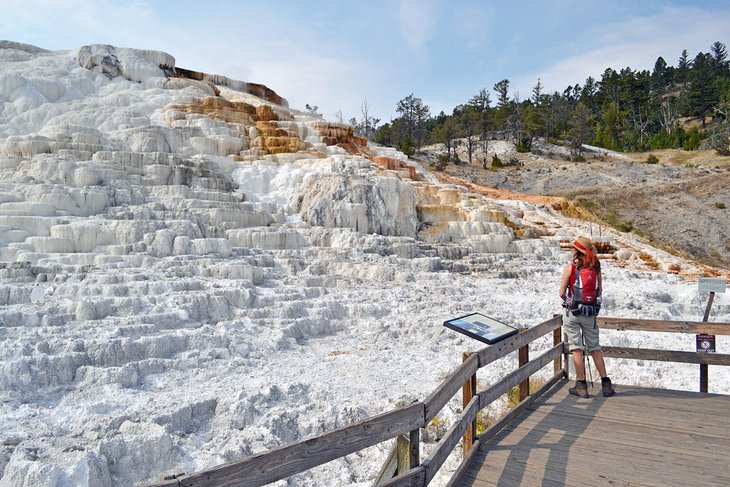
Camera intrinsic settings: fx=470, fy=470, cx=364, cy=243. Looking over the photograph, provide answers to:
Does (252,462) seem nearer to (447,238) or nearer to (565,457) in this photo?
(565,457)

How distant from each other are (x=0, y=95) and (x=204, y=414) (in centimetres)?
2150

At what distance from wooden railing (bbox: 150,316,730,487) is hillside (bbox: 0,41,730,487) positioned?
36 cm

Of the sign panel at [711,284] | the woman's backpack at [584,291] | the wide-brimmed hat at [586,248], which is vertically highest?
the wide-brimmed hat at [586,248]

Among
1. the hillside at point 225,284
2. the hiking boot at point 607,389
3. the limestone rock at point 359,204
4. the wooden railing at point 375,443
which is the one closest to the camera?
the wooden railing at point 375,443

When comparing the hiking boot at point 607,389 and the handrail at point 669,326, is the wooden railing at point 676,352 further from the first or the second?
the hiking boot at point 607,389

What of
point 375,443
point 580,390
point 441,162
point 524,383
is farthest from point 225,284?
point 441,162

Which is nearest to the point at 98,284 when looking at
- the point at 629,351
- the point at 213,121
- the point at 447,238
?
the point at 629,351

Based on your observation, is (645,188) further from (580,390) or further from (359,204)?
(580,390)

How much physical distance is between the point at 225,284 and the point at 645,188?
2867 centimetres

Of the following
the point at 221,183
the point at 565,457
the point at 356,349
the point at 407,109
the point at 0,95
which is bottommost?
the point at 356,349

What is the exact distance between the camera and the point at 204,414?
541cm

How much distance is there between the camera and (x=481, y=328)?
425 cm

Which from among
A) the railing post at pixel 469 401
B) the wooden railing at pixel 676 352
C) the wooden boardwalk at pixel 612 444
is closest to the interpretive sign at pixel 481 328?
the railing post at pixel 469 401

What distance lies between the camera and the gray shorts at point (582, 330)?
15.4 feet
